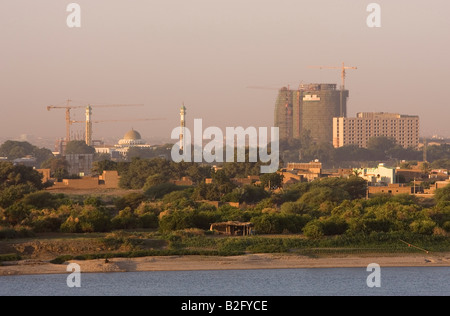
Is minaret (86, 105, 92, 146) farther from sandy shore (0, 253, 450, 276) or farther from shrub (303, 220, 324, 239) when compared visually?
sandy shore (0, 253, 450, 276)

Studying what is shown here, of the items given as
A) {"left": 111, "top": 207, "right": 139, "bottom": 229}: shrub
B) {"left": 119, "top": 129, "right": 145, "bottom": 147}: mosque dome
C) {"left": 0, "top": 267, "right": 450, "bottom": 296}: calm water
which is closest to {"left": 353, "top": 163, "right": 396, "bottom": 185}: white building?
{"left": 111, "top": 207, "right": 139, "bottom": 229}: shrub

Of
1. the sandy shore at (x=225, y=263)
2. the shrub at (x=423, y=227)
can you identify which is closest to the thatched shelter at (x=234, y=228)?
the sandy shore at (x=225, y=263)

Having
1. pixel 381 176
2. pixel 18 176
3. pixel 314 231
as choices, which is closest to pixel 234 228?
pixel 314 231

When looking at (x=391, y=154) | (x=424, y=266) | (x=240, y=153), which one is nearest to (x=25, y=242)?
(x=424, y=266)

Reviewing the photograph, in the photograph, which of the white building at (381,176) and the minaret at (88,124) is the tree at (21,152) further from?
the white building at (381,176)

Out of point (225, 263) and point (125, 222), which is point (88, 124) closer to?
point (125, 222)

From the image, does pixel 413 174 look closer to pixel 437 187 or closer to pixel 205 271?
pixel 437 187
